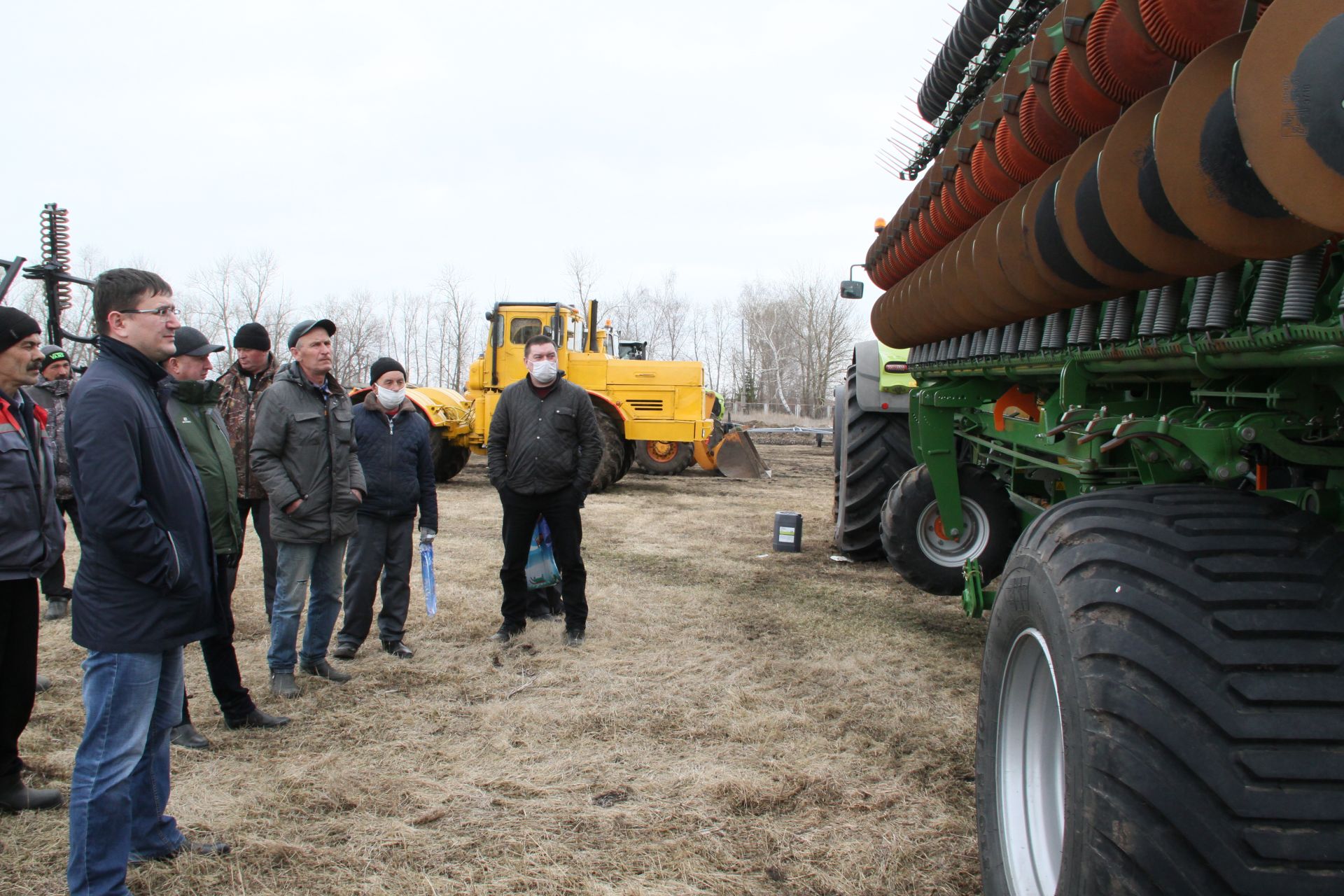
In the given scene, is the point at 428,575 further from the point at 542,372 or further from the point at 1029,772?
the point at 1029,772

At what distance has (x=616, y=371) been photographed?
14.4m

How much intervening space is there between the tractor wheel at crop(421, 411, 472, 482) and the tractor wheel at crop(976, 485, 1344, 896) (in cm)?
1312

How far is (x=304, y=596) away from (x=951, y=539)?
11.8 feet

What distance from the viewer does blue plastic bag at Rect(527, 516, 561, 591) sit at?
19.9ft

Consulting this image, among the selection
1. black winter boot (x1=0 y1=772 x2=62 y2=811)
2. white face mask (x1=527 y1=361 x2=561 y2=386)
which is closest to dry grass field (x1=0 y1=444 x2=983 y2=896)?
black winter boot (x1=0 y1=772 x2=62 y2=811)

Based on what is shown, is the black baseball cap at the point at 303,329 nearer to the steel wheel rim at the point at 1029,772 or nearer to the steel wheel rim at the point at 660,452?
the steel wheel rim at the point at 1029,772

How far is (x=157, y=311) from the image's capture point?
274cm

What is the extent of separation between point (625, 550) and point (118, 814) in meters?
6.35

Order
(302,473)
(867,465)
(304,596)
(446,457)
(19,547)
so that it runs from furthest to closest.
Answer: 1. (446,457)
2. (867,465)
3. (304,596)
4. (302,473)
5. (19,547)

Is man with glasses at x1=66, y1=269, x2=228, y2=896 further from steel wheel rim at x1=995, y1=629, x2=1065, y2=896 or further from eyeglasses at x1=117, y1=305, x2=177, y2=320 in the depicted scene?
steel wheel rim at x1=995, y1=629, x2=1065, y2=896

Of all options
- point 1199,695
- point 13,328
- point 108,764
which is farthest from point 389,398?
point 1199,695

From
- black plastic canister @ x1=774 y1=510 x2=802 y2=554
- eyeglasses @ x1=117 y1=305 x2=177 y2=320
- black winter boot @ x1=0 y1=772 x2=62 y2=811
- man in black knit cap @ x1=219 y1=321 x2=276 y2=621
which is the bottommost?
black winter boot @ x1=0 y1=772 x2=62 y2=811

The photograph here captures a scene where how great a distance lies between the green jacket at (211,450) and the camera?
12.7ft

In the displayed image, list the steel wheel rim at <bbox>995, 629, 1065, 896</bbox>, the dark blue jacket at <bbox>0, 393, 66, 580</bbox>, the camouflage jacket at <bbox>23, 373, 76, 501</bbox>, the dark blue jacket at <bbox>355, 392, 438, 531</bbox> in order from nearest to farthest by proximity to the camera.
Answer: the steel wheel rim at <bbox>995, 629, 1065, 896</bbox> < the dark blue jacket at <bbox>0, 393, 66, 580</bbox> < the dark blue jacket at <bbox>355, 392, 438, 531</bbox> < the camouflage jacket at <bbox>23, 373, 76, 501</bbox>
